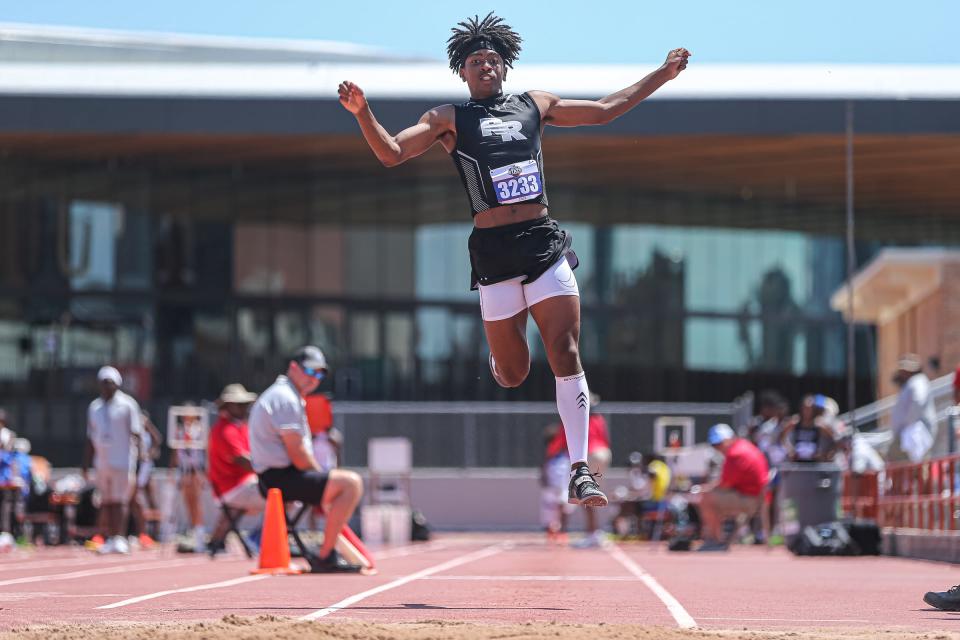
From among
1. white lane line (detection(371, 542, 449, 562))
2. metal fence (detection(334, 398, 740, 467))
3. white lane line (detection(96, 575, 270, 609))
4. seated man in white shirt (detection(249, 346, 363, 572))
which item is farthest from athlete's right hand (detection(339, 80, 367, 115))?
metal fence (detection(334, 398, 740, 467))

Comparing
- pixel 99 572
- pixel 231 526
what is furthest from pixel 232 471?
pixel 99 572

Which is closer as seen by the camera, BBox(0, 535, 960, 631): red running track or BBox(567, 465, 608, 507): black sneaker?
BBox(0, 535, 960, 631): red running track

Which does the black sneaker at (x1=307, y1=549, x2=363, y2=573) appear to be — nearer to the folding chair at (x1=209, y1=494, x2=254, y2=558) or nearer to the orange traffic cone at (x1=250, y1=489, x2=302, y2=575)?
the orange traffic cone at (x1=250, y1=489, x2=302, y2=575)

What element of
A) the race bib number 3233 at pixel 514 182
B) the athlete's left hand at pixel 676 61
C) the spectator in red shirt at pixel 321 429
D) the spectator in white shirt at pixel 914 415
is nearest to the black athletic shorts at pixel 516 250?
the race bib number 3233 at pixel 514 182

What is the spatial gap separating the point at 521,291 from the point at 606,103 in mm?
1113

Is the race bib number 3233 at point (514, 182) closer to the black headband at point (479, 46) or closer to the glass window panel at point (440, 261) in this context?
the black headband at point (479, 46)

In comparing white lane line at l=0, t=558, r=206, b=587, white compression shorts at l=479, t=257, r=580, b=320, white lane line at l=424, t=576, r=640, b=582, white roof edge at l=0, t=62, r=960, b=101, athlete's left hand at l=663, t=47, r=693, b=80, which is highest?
white roof edge at l=0, t=62, r=960, b=101

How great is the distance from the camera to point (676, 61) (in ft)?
28.1

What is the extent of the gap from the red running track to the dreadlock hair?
2772 millimetres

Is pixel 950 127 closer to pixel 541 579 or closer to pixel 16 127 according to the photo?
pixel 16 127

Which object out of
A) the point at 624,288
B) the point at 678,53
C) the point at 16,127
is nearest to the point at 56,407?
the point at 16,127

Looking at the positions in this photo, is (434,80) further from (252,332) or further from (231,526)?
(231,526)

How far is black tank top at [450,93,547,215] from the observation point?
813 centimetres

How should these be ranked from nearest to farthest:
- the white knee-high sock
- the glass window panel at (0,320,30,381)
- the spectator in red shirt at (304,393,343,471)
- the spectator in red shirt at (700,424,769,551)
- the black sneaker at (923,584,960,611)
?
the black sneaker at (923,584,960,611) < the white knee-high sock < the spectator in red shirt at (700,424,769,551) < the spectator in red shirt at (304,393,343,471) < the glass window panel at (0,320,30,381)
